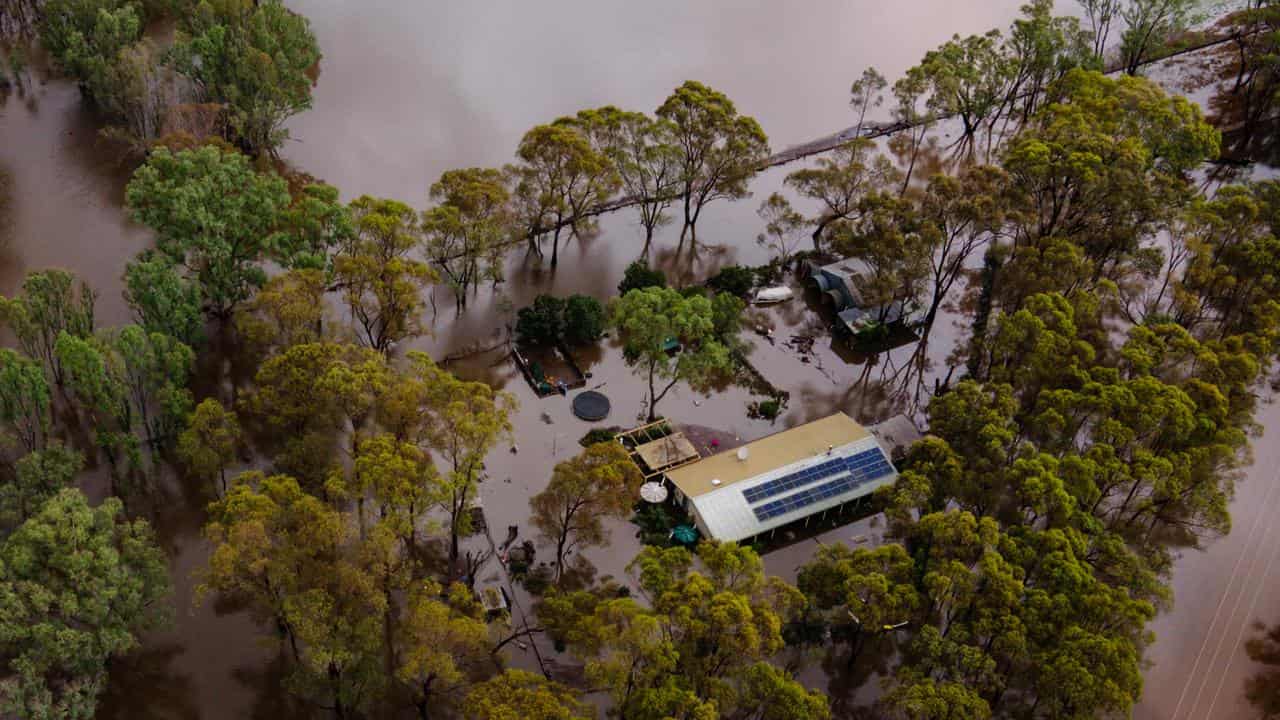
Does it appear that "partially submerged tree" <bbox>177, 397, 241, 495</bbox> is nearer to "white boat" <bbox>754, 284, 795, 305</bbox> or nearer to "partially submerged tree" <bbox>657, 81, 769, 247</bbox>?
"partially submerged tree" <bbox>657, 81, 769, 247</bbox>

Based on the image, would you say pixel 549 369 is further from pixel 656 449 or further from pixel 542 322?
pixel 656 449

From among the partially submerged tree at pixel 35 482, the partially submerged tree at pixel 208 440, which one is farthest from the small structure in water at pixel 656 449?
the partially submerged tree at pixel 35 482

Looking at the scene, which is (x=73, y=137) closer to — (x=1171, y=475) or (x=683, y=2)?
(x=683, y=2)

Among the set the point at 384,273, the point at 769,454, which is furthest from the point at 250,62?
the point at 769,454

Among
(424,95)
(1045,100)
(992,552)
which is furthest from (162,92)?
(1045,100)

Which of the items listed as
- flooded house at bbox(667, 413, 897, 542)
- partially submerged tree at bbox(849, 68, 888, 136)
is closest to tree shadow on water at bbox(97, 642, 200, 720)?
flooded house at bbox(667, 413, 897, 542)
